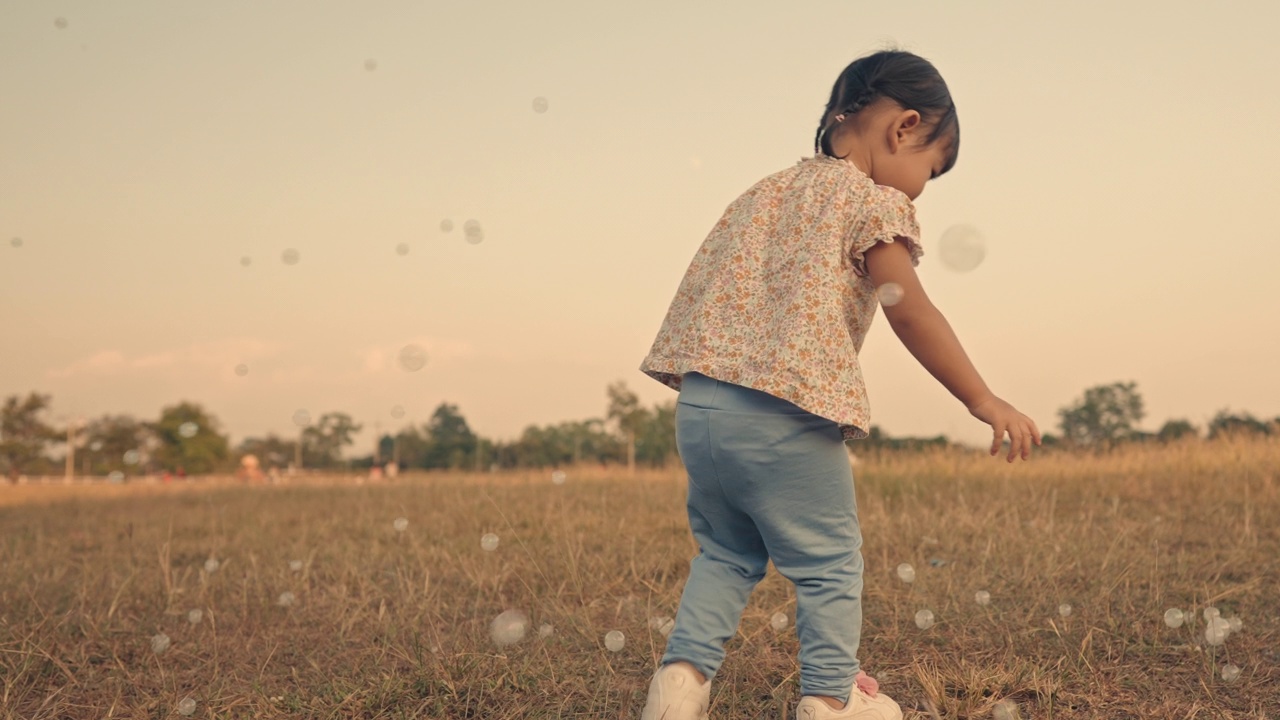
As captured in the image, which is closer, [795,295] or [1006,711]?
[795,295]

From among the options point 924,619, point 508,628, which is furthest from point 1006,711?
point 508,628

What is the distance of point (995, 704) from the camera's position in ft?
7.56

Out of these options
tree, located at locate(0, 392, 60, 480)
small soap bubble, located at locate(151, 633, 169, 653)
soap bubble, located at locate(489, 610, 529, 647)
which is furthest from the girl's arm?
tree, located at locate(0, 392, 60, 480)

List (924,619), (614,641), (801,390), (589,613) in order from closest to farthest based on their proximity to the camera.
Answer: (801,390)
(614,641)
(924,619)
(589,613)

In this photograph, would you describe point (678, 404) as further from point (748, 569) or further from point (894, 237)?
point (894, 237)

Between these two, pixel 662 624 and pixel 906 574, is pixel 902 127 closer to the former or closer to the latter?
pixel 662 624

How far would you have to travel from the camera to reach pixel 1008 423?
1975mm

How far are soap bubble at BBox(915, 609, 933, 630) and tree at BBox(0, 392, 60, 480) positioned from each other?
4845 centimetres

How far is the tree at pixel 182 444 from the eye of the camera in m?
54.1

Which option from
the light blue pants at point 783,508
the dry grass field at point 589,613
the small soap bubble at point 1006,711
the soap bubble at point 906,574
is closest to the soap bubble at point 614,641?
the dry grass field at point 589,613

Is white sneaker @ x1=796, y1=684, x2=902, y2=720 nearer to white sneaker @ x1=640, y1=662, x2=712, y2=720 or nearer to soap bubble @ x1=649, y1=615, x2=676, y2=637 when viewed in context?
white sneaker @ x1=640, y1=662, x2=712, y2=720

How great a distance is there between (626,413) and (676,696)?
4282cm

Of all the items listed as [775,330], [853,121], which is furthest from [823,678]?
[853,121]

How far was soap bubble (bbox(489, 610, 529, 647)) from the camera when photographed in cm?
294
